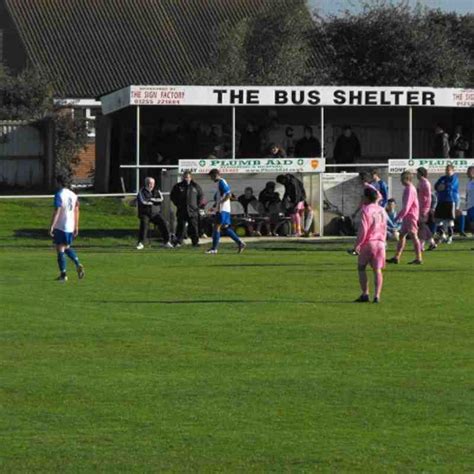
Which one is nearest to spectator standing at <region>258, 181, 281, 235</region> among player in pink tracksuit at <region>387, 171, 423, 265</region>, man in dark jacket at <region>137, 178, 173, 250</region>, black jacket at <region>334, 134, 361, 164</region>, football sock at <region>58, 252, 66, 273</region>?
man in dark jacket at <region>137, 178, 173, 250</region>

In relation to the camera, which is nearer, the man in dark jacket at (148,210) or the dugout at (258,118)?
the man in dark jacket at (148,210)

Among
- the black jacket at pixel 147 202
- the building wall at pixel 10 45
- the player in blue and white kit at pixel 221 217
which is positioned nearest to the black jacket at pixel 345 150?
the black jacket at pixel 147 202

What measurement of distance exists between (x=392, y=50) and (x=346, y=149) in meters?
19.7

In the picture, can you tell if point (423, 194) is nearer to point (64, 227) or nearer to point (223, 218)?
point (223, 218)

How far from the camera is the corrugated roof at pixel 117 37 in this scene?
71625 millimetres

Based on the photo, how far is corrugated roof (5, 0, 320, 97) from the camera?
71.6 m

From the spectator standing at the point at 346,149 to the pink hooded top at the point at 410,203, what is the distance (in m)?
15.5

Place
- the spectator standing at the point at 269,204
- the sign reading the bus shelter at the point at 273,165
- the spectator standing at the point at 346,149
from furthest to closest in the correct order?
the spectator standing at the point at 346,149 < the sign reading the bus shelter at the point at 273,165 < the spectator standing at the point at 269,204

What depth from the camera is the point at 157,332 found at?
1809 cm

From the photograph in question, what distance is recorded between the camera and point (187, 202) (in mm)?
34688

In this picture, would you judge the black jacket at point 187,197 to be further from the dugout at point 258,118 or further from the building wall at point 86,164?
the building wall at point 86,164

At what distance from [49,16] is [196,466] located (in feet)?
221

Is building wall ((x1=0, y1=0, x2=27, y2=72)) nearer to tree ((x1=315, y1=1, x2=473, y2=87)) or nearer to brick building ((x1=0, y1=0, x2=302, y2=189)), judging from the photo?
brick building ((x1=0, y1=0, x2=302, y2=189))

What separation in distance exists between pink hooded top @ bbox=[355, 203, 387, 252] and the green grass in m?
0.91
